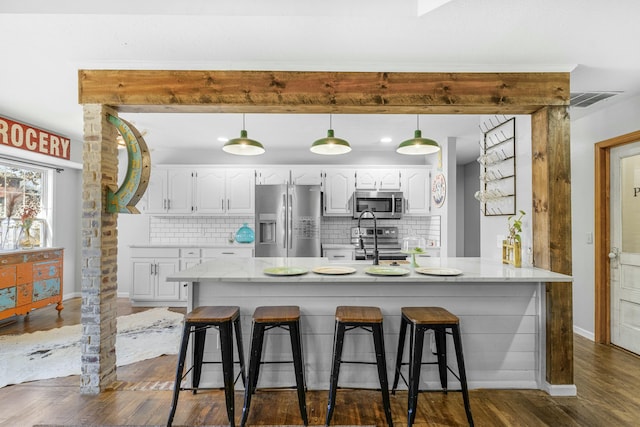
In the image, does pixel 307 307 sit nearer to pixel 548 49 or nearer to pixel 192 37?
pixel 192 37

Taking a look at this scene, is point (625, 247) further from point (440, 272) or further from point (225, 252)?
point (225, 252)

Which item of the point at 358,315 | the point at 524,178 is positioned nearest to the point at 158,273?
the point at 358,315

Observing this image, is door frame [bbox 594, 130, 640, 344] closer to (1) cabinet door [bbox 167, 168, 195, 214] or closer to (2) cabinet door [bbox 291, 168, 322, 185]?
(2) cabinet door [bbox 291, 168, 322, 185]

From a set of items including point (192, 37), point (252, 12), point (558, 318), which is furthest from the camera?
point (558, 318)

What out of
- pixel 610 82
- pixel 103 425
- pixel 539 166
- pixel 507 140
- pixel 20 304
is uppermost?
pixel 610 82

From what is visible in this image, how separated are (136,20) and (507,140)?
308cm

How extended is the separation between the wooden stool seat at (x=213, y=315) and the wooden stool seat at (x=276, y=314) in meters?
0.16

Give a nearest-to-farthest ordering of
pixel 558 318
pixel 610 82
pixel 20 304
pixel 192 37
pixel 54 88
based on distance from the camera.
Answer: pixel 192 37 < pixel 558 318 < pixel 610 82 < pixel 54 88 < pixel 20 304

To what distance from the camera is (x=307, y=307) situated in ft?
8.63

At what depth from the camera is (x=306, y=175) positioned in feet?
18.3

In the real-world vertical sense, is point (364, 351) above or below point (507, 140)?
below

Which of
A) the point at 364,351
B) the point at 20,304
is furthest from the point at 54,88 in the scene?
the point at 364,351

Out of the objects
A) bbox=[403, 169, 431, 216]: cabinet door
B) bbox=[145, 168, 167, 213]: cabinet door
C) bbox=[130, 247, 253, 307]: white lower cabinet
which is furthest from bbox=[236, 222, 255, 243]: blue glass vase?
bbox=[403, 169, 431, 216]: cabinet door

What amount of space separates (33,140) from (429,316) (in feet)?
16.3
